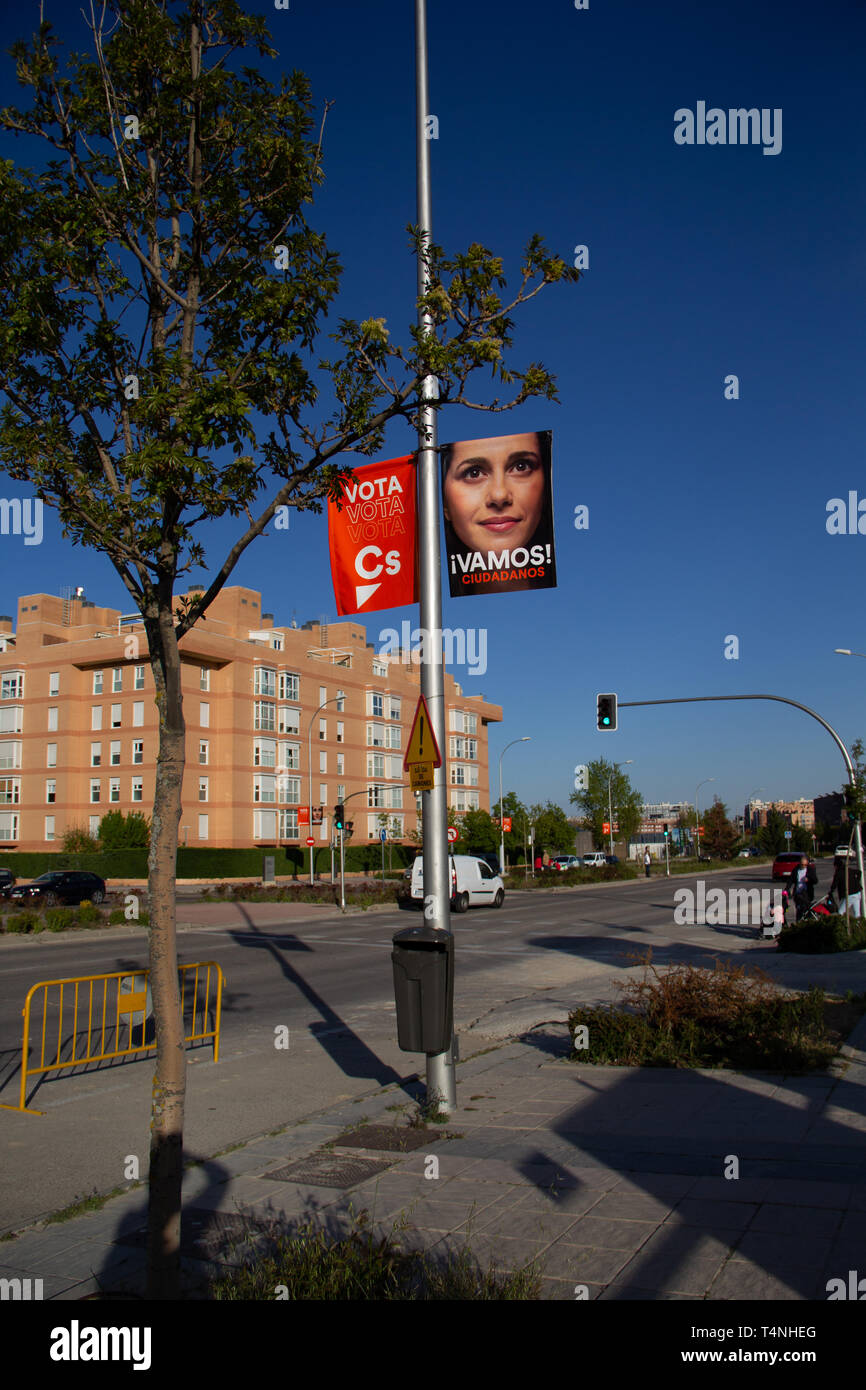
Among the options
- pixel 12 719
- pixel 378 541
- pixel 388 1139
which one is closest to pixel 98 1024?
pixel 388 1139

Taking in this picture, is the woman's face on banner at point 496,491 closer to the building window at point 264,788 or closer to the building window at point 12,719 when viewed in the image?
the building window at point 264,788

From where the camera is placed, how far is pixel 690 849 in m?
122

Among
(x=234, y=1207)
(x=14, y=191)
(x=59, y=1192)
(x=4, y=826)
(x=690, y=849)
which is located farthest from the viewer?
(x=690, y=849)

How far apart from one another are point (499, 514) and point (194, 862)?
170ft

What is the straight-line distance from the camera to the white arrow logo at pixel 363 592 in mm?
8305

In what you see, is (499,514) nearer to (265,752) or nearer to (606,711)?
(606,711)

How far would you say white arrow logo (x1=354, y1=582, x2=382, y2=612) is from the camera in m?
8.30

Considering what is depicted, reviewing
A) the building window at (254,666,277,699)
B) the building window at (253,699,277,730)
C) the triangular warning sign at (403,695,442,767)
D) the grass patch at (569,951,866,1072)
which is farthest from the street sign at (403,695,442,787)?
the building window at (254,666,277,699)

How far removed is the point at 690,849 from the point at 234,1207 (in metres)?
122

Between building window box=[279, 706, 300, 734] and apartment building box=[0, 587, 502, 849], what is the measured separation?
9 centimetres
